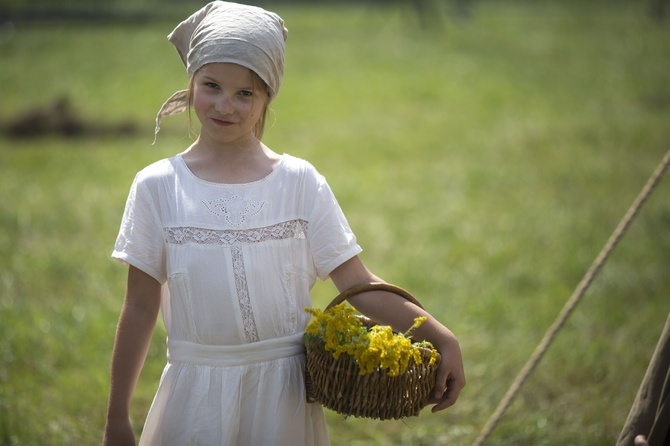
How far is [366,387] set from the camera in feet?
6.91

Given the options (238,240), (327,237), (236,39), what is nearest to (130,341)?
(238,240)

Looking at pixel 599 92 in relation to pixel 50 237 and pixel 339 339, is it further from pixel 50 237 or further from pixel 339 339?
pixel 339 339

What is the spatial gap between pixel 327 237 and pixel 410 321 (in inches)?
12.9

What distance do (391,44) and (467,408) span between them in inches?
541

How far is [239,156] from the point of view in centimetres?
231

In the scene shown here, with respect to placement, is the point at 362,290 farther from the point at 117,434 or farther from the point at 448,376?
the point at 117,434

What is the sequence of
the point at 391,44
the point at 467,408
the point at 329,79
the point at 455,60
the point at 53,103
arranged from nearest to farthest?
the point at 467,408 → the point at 53,103 → the point at 329,79 → the point at 455,60 → the point at 391,44

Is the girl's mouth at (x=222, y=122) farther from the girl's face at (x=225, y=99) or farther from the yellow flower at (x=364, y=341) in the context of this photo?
the yellow flower at (x=364, y=341)

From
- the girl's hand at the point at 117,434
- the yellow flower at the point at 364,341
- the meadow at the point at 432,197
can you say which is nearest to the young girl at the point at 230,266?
the girl's hand at the point at 117,434

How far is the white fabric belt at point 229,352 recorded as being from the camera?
2238 millimetres

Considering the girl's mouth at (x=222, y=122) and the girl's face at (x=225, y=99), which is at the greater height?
Answer: the girl's face at (x=225, y=99)

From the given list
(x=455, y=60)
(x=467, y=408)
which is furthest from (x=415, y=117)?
(x=467, y=408)

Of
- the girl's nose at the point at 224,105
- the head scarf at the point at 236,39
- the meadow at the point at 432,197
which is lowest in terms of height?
the meadow at the point at 432,197

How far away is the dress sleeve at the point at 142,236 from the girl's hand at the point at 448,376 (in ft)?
2.68
